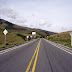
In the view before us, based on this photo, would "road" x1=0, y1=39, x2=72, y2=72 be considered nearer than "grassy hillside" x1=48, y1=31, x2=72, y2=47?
Yes

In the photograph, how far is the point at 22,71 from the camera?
484 centimetres

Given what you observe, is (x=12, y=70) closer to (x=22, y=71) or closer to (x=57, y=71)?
(x=22, y=71)

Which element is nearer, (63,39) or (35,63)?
(35,63)

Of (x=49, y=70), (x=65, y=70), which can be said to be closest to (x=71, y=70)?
(x=65, y=70)

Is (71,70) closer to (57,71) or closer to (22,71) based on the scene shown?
(57,71)

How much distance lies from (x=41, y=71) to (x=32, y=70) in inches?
20.0

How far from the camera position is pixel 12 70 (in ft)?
16.5

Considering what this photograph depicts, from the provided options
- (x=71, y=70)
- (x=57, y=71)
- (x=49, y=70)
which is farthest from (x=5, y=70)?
(x=71, y=70)

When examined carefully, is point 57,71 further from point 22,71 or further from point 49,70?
point 22,71

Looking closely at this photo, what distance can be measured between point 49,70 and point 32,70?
0.94m

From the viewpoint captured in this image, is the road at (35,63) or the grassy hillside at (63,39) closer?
the road at (35,63)

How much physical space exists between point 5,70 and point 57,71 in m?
2.84

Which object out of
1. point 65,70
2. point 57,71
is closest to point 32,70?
point 57,71

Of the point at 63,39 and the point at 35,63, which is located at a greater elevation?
the point at 35,63
